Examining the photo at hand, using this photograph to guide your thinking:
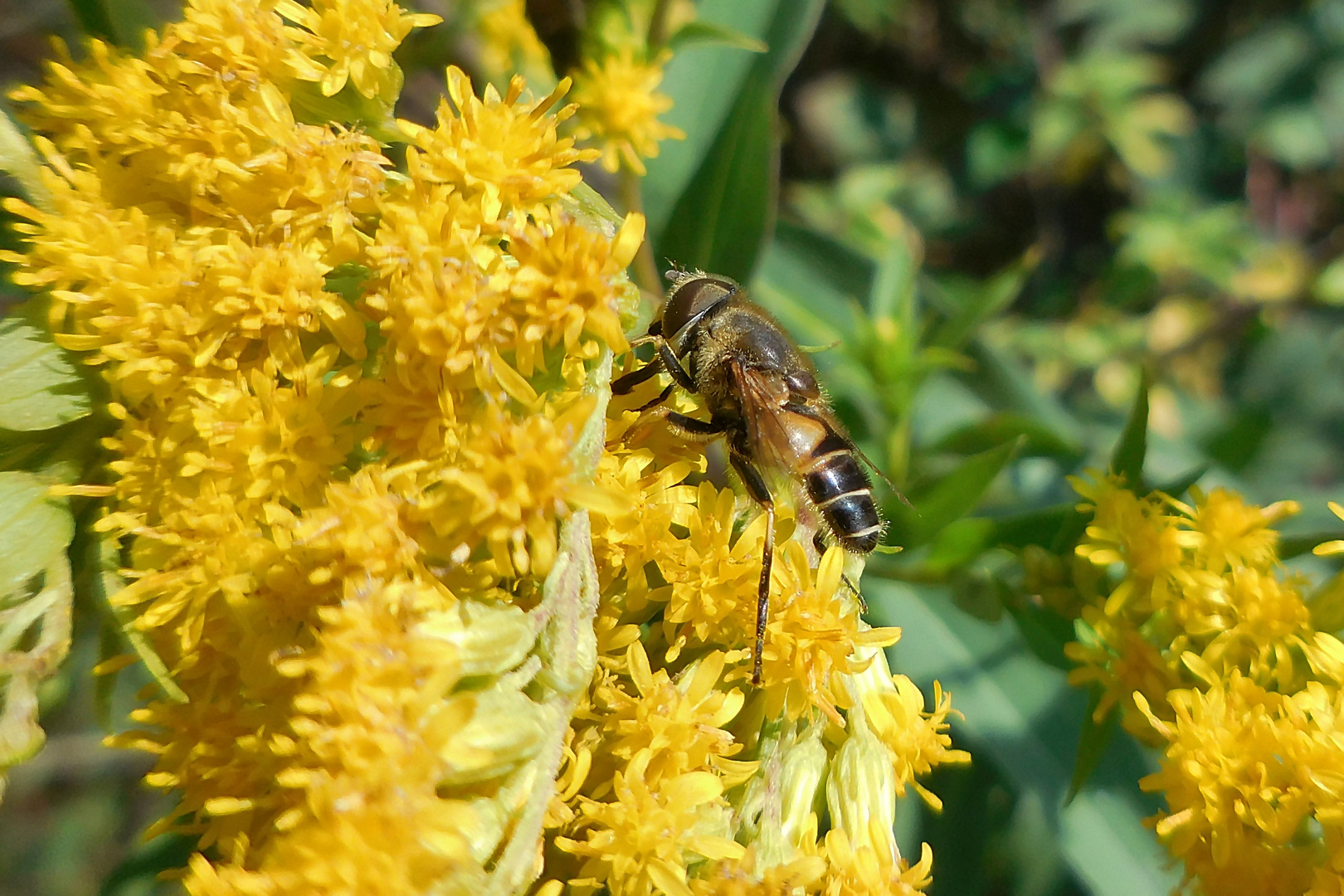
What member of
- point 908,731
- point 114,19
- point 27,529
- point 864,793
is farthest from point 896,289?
point 27,529

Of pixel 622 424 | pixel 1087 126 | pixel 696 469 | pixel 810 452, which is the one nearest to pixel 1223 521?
pixel 810 452

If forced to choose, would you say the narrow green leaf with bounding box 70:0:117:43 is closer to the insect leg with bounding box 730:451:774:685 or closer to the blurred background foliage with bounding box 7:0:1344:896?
the blurred background foliage with bounding box 7:0:1344:896

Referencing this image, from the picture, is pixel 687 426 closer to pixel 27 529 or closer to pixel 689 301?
pixel 689 301

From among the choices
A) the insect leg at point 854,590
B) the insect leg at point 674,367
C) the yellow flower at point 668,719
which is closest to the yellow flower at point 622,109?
the insect leg at point 674,367

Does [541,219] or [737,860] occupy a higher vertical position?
[541,219]

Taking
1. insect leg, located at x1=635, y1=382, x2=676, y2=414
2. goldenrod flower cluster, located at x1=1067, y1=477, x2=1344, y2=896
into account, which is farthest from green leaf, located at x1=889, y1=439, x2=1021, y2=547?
insect leg, located at x1=635, y1=382, x2=676, y2=414

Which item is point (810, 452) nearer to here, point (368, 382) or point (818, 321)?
point (368, 382)
